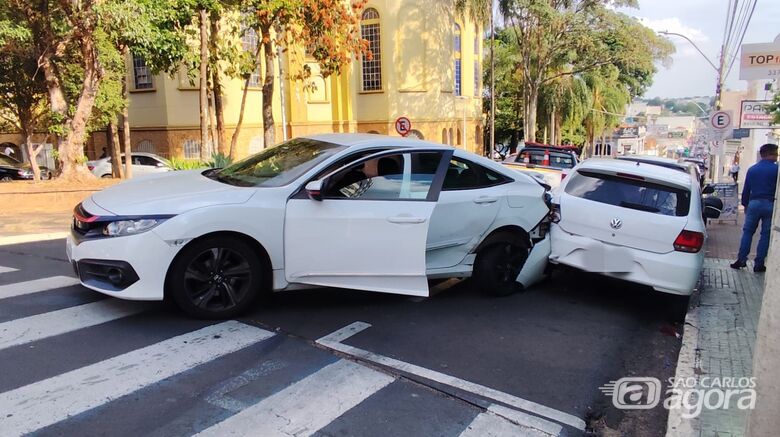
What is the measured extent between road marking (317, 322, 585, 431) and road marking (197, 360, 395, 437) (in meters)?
0.20

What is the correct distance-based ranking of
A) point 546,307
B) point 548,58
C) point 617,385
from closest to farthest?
point 617,385, point 546,307, point 548,58

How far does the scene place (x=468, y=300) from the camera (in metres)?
6.45

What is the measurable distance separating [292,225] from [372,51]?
25.0 metres

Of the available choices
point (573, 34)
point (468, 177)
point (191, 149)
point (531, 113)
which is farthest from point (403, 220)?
point (531, 113)

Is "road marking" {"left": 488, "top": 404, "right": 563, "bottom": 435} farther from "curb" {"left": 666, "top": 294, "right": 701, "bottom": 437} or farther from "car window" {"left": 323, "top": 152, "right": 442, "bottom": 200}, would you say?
"car window" {"left": 323, "top": 152, "right": 442, "bottom": 200}

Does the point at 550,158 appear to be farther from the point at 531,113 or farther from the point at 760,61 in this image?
the point at 531,113

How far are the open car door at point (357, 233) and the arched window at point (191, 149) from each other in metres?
20.7

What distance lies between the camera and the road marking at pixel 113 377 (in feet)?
11.8

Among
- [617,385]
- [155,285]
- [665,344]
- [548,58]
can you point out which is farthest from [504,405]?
[548,58]

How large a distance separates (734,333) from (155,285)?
5.36 m

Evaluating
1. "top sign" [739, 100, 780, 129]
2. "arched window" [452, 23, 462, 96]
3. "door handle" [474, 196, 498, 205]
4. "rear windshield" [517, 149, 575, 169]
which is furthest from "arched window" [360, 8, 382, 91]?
"door handle" [474, 196, 498, 205]

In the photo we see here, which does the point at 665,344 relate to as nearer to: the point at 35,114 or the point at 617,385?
the point at 617,385

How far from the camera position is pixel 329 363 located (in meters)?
4.55

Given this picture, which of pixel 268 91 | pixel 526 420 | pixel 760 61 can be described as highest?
pixel 268 91
